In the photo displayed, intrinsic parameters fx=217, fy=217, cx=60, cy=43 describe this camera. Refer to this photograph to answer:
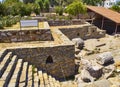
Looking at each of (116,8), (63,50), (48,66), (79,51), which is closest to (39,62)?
(48,66)

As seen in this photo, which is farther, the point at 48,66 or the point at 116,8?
the point at 116,8

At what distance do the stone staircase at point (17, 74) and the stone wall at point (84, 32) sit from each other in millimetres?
10538

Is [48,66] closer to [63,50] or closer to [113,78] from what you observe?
[63,50]

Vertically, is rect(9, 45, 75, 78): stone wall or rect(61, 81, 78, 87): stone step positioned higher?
rect(9, 45, 75, 78): stone wall

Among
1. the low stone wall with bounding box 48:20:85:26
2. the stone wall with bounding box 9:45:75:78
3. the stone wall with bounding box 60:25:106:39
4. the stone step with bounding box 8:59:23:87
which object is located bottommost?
the stone wall with bounding box 60:25:106:39

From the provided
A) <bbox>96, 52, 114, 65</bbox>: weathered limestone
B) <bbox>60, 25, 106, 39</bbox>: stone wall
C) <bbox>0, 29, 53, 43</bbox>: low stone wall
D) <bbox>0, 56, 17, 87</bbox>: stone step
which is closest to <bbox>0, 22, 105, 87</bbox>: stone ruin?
<bbox>0, 29, 53, 43</bbox>: low stone wall

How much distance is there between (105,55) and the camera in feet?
44.1

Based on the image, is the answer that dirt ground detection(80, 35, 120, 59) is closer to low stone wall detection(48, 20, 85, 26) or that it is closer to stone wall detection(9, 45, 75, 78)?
stone wall detection(9, 45, 75, 78)

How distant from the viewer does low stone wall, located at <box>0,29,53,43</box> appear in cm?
1374

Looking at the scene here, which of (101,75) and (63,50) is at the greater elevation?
(63,50)

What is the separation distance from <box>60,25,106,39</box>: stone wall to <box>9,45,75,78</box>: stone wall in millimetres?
8943

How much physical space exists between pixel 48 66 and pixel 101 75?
2.99 m

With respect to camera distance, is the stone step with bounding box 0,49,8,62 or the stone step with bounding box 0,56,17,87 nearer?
the stone step with bounding box 0,56,17,87

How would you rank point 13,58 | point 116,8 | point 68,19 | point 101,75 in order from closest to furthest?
1. point 13,58
2. point 101,75
3. point 68,19
4. point 116,8
